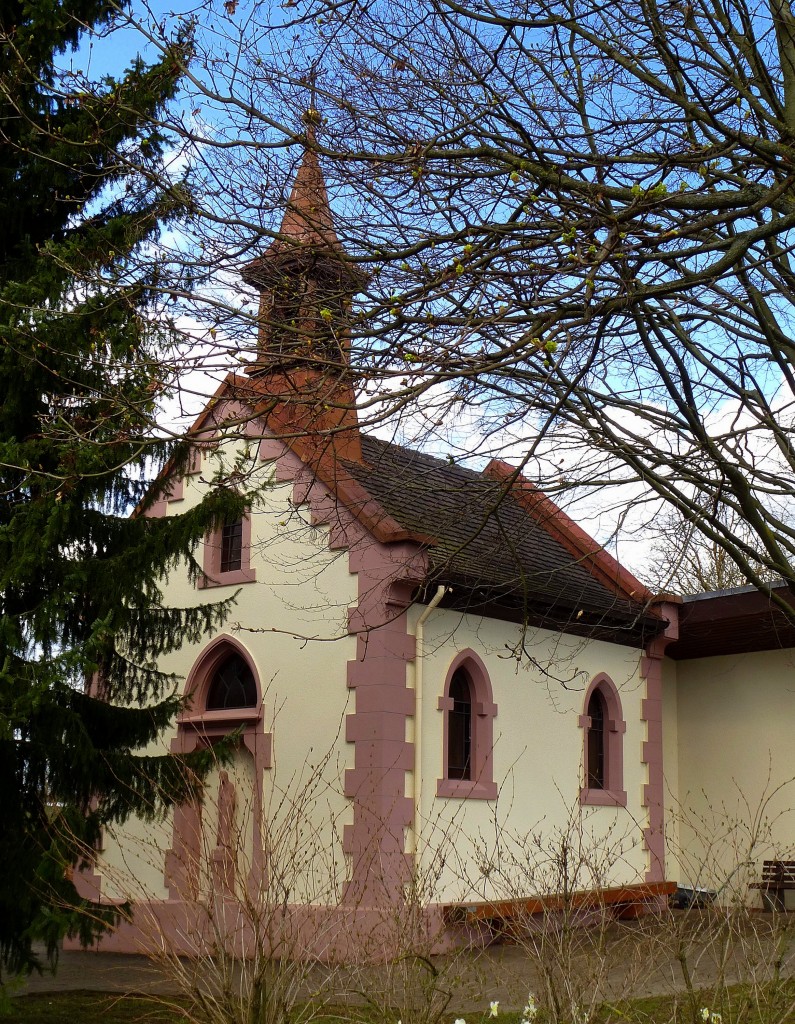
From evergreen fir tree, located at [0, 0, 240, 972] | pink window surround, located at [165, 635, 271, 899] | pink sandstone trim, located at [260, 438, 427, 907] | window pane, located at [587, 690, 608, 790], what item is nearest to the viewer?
evergreen fir tree, located at [0, 0, 240, 972]

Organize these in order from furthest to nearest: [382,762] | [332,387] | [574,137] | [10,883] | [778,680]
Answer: [778,680] < [382,762] < [10,883] < [574,137] < [332,387]

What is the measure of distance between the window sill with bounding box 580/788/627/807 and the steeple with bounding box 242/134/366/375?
9.93m

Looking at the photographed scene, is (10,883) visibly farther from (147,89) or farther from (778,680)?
(778,680)

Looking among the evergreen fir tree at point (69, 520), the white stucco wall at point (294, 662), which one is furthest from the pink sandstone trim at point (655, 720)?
the evergreen fir tree at point (69, 520)

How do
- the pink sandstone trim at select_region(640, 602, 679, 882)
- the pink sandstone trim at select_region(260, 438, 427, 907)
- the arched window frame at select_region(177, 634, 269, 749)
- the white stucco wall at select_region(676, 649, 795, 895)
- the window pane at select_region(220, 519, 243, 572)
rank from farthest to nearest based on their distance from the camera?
the white stucco wall at select_region(676, 649, 795, 895) → the pink sandstone trim at select_region(640, 602, 679, 882) → the window pane at select_region(220, 519, 243, 572) → the arched window frame at select_region(177, 634, 269, 749) → the pink sandstone trim at select_region(260, 438, 427, 907)

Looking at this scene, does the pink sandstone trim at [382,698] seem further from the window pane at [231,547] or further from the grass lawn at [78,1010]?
the grass lawn at [78,1010]

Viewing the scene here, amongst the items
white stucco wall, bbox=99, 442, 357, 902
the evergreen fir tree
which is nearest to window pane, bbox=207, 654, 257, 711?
white stucco wall, bbox=99, 442, 357, 902

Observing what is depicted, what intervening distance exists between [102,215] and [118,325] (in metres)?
1.74

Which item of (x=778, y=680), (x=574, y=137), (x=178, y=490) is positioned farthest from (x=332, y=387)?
(x=778, y=680)

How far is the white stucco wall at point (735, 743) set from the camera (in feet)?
58.2

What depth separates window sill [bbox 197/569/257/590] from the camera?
1511 cm

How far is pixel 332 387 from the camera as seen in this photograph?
6.34m

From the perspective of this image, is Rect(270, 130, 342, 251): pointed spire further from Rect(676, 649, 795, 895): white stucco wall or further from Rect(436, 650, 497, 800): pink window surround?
Rect(676, 649, 795, 895): white stucco wall

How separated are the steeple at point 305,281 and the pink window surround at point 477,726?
7.18m
